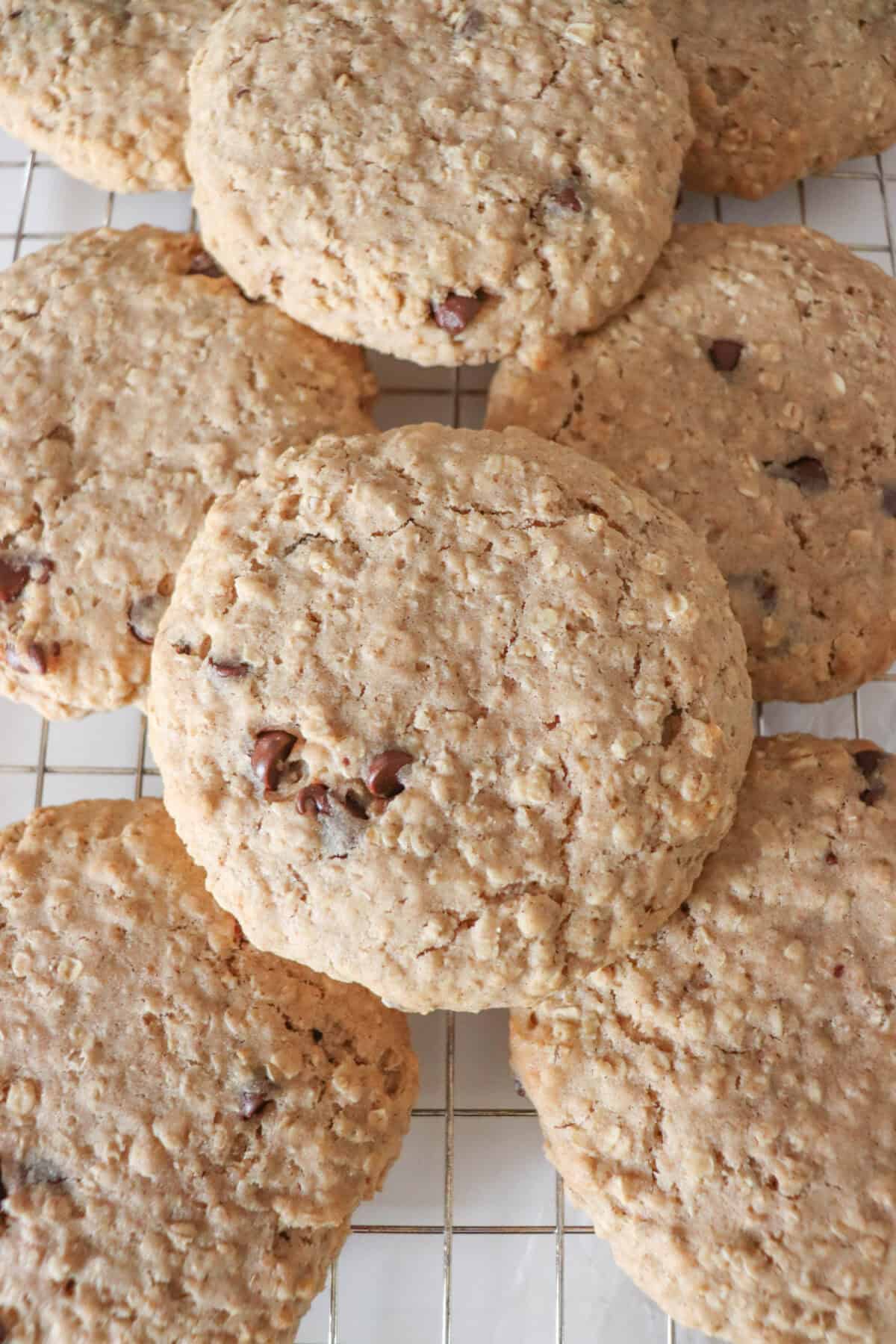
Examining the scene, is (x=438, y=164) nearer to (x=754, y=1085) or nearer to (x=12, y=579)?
(x=12, y=579)

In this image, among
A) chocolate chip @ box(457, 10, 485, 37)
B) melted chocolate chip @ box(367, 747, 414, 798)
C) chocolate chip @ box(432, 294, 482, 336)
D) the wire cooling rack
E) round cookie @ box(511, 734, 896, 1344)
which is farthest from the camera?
the wire cooling rack

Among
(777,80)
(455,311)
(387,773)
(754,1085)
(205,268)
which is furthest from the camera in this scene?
(777,80)

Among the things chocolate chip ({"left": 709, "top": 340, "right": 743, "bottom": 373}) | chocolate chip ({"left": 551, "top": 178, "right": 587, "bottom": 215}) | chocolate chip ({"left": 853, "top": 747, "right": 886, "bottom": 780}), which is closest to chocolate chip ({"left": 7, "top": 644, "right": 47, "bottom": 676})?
chocolate chip ({"left": 551, "top": 178, "right": 587, "bottom": 215})

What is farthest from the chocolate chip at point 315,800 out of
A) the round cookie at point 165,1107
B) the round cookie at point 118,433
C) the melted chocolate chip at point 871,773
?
the melted chocolate chip at point 871,773

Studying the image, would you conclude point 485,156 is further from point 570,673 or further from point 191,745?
point 191,745

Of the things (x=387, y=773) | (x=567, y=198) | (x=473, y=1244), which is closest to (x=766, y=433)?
(x=567, y=198)

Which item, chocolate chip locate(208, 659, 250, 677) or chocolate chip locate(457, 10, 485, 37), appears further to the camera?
chocolate chip locate(457, 10, 485, 37)

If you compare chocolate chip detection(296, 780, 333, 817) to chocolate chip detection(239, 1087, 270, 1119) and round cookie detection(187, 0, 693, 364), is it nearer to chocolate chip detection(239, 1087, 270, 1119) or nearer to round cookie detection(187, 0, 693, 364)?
chocolate chip detection(239, 1087, 270, 1119)
